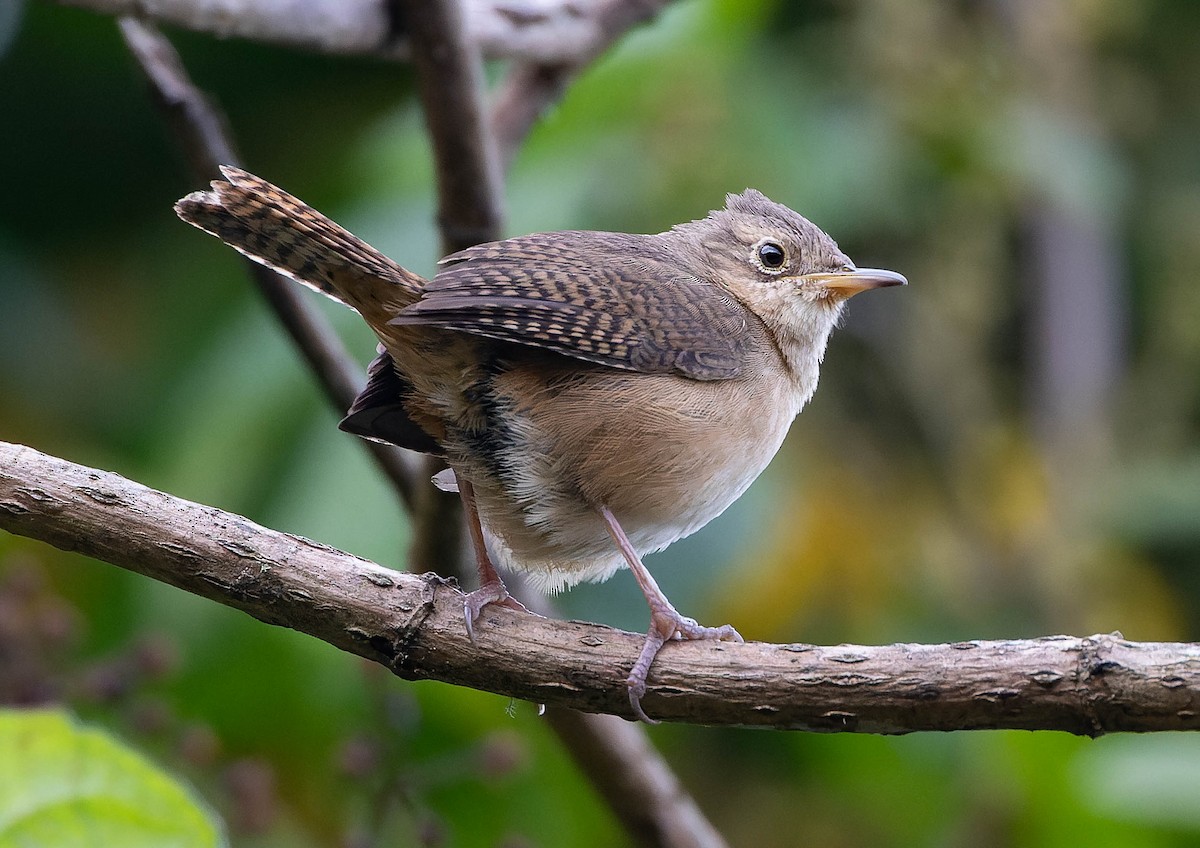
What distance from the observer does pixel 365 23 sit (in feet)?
12.4

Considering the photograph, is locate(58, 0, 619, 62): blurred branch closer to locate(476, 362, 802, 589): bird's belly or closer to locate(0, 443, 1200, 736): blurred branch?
locate(476, 362, 802, 589): bird's belly

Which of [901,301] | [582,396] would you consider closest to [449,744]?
[582,396]

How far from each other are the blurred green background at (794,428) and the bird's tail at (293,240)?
1.10 m

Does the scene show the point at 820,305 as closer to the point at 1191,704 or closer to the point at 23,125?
the point at 1191,704

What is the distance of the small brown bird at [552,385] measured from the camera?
321 centimetres

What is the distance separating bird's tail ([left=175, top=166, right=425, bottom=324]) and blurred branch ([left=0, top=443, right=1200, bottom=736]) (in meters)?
0.73

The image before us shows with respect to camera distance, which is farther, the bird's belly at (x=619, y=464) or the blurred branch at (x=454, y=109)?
the blurred branch at (x=454, y=109)

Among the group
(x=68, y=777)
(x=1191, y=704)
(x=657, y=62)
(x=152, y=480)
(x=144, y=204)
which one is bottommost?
(x=68, y=777)

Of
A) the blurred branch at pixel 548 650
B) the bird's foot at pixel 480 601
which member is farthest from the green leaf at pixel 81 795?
the bird's foot at pixel 480 601

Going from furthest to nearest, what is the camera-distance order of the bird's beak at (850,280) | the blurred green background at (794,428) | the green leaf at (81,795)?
1. the blurred green background at (794,428)
2. the bird's beak at (850,280)
3. the green leaf at (81,795)

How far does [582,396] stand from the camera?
135 inches

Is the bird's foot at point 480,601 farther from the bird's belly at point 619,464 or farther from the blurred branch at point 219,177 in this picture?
the blurred branch at point 219,177

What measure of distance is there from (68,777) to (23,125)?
3.70 metres

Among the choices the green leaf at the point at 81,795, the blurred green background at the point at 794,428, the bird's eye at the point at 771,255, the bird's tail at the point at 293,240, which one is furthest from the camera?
the blurred green background at the point at 794,428
